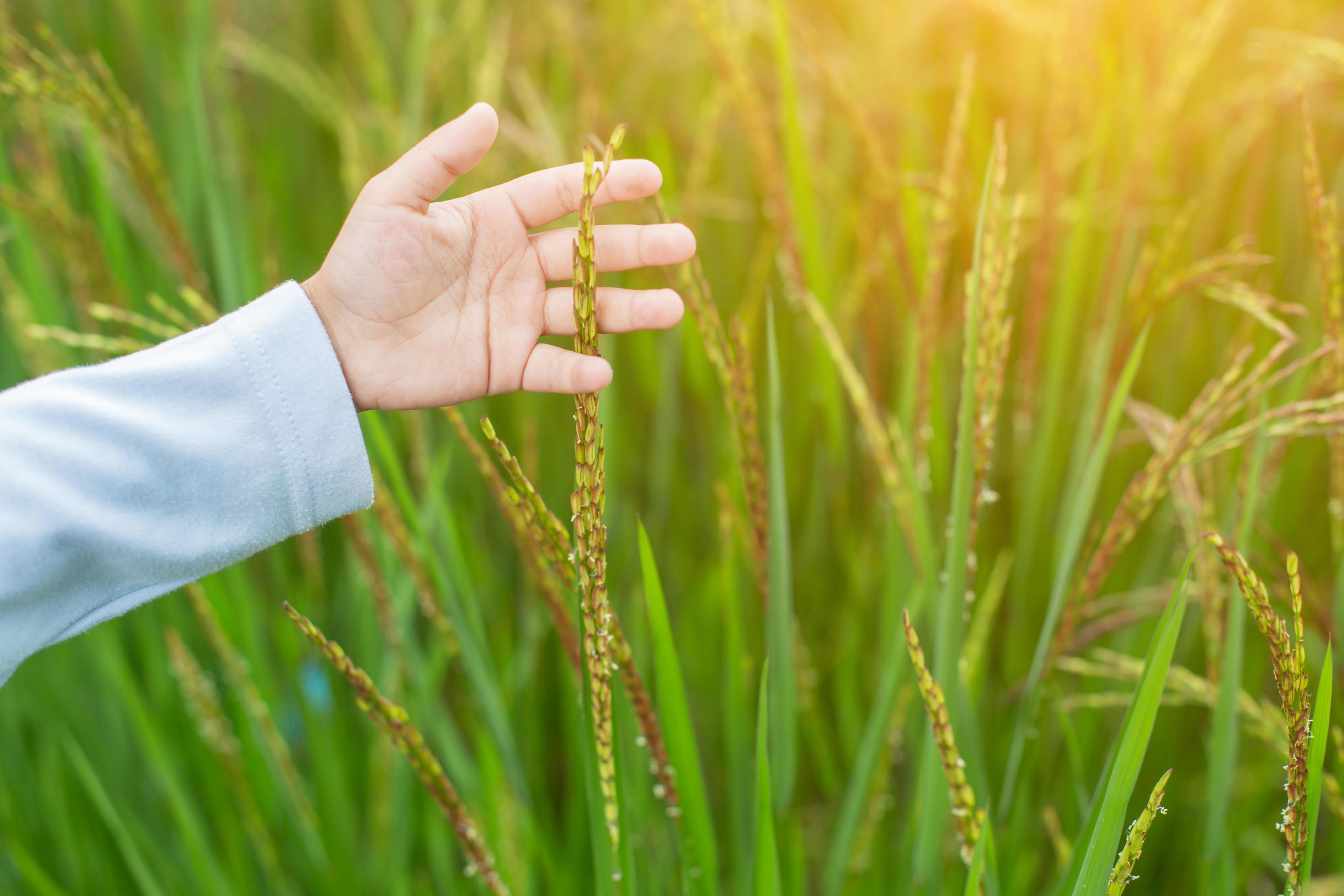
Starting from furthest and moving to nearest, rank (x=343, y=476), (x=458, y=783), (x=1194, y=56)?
(x=458, y=783)
(x=1194, y=56)
(x=343, y=476)

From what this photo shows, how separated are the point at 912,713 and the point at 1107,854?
294 mm

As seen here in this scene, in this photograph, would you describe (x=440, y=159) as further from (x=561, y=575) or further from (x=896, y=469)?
(x=896, y=469)

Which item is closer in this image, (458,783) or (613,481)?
(458,783)

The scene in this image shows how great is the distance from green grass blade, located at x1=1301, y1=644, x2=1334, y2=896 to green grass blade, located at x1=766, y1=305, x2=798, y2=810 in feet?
1.07

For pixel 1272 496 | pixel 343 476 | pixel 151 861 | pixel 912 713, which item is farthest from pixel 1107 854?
pixel 151 861

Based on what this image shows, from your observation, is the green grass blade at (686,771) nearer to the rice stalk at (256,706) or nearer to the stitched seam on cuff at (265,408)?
the stitched seam on cuff at (265,408)

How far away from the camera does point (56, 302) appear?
115 centimetres

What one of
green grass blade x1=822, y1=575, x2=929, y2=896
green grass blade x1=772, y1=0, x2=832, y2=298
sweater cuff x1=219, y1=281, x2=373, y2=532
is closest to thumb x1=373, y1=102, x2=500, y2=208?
sweater cuff x1=219, y1=281, x2=373, y2=532

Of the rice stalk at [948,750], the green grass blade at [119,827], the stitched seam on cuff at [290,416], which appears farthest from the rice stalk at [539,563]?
the green grass blade at [119,827]

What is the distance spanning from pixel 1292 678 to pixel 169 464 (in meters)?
0.70

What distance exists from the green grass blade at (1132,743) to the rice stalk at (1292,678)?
44mm

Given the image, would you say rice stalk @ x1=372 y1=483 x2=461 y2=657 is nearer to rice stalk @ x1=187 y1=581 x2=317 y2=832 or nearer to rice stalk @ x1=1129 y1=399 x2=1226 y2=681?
rice stalk @ x1=187 y1=581 x2=317 y2=832

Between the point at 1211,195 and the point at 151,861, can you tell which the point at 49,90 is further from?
the point at 1211,195

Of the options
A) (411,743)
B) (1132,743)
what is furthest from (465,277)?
(1132,743)
